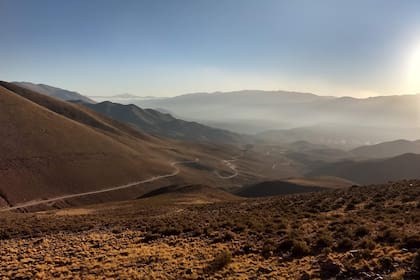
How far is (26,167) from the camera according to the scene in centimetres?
10369

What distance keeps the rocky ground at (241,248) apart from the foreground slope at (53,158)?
7408cm

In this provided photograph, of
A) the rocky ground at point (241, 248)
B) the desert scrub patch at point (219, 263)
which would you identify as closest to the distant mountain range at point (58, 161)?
the rocky ground at point (241, 248)

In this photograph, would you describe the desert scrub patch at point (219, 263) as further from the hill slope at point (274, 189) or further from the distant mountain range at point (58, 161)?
the hill slope at point (274, 189)

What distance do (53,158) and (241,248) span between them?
108310 mm

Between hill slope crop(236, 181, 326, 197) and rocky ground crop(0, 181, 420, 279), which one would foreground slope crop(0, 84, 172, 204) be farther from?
rocky ground crop(0, 181, 420, 279)

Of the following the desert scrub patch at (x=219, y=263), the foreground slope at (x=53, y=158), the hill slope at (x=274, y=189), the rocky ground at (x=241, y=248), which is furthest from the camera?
the hill slope at (x=274, y=189)

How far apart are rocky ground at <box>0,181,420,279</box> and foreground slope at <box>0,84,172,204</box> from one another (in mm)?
74076

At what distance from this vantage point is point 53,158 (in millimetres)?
114250

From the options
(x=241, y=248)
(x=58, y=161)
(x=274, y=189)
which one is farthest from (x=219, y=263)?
(x=274, y=189)

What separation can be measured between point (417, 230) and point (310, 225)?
6108mm

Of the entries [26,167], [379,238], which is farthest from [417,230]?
[26,167]

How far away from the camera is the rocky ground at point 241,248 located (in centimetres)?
1426

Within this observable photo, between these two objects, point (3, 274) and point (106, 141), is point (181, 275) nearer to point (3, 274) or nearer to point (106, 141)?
point (3, 274)

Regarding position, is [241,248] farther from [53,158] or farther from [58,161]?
[53,158]
